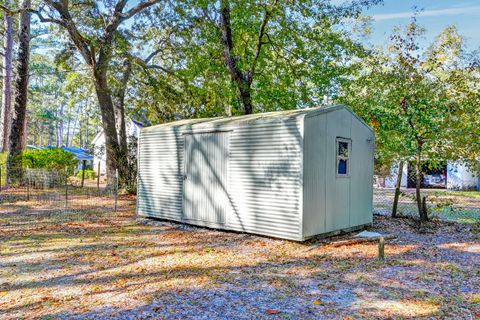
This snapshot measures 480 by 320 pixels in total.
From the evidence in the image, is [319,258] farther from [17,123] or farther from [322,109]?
[17,123]

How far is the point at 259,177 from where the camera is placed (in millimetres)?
6547

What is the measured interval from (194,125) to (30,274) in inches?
165

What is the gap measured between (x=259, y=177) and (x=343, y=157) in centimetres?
173

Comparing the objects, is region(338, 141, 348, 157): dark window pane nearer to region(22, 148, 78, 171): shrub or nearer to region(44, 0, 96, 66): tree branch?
region(44, 0, 96, 66): tree branch

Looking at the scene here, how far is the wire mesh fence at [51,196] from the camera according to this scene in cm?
980

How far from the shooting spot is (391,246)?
624cm

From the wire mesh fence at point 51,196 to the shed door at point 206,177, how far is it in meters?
2.98

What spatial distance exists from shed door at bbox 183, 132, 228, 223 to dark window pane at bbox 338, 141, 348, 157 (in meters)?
2.17

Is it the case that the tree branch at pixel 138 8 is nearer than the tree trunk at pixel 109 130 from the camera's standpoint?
Yes

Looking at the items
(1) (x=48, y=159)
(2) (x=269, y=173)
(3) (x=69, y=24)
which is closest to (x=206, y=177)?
(2) (x=269, y=173)

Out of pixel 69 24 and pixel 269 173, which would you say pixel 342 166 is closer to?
pixel 269 173

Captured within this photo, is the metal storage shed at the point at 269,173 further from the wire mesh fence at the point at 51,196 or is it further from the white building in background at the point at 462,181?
the white building in background at the point at 462,181

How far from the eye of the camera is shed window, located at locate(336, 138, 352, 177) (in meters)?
6.88

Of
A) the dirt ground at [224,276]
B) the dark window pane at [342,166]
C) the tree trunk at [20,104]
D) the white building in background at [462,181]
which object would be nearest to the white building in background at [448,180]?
the white building in background at [462,181]
